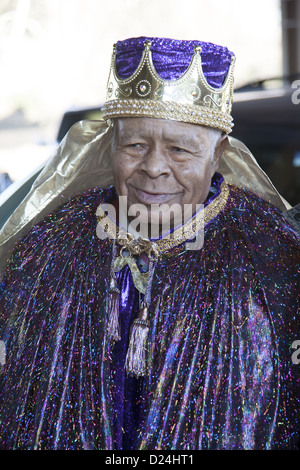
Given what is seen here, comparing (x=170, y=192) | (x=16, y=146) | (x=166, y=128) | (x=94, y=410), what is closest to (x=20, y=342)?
(x=94, y=410)

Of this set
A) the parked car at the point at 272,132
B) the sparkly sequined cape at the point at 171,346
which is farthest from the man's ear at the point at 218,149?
the parked car at the point at 272,132

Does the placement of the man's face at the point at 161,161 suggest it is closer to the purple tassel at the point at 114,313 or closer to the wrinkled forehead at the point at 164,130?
the wrinkled forehead at the point at 164,130

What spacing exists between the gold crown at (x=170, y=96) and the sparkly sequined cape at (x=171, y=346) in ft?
0.87

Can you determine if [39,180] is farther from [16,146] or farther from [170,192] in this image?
[16,146]

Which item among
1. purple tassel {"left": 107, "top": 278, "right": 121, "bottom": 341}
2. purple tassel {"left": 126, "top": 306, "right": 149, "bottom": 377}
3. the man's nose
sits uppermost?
the man's nose

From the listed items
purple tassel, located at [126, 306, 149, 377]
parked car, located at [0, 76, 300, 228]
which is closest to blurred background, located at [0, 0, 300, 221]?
parked car, located at [0, 76, 300, 228]

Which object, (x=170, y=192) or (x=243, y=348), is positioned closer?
(x=243, y=348)

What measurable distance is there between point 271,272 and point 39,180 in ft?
2.30

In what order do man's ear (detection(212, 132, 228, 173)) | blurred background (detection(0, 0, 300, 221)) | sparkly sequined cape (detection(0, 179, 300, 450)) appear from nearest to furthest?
1. sparkly sequined cape (detection(0, 179, 300, 450))
2. man's ear (detection(212, 132, 228, 173))
3. blurred background (detection(0, 0, 300, 221))

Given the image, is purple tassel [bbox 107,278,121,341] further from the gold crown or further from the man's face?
the gold crown

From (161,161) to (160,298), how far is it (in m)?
0.33

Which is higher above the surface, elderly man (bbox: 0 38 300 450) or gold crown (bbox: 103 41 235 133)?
gold crown (bbox: 103 41 235 133)

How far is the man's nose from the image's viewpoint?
152cm

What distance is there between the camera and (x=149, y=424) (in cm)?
140
